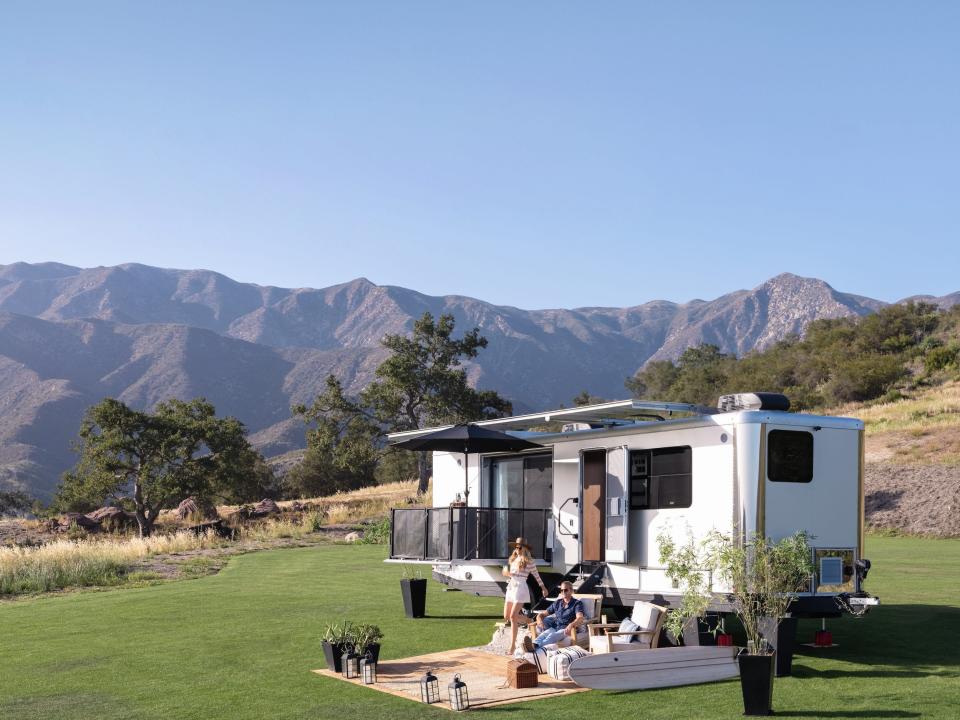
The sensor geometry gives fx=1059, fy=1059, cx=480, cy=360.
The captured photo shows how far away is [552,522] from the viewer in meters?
15.3

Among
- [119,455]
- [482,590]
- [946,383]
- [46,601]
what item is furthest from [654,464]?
[946,383]

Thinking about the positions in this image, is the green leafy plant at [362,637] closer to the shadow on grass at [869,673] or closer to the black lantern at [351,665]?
the black lantern at [351,665]

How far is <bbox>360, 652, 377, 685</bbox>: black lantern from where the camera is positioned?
11.1m

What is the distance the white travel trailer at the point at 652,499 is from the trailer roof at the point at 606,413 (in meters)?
0.03

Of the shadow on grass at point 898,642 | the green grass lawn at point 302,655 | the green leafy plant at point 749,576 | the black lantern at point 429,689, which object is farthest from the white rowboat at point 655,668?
the black lantern at point 429,689

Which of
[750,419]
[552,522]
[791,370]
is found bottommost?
[552,522]

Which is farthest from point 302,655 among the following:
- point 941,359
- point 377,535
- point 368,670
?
point 941,359

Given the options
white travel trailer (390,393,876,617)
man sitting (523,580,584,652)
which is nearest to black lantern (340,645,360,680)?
man sitting (523,580,584,652)

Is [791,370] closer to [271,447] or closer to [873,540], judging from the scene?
[873,540]

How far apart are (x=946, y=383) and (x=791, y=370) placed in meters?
17.9

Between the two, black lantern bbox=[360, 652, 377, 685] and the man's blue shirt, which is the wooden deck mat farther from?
the man's blue shirt

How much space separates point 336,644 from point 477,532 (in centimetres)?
429

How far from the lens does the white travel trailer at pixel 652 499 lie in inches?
474

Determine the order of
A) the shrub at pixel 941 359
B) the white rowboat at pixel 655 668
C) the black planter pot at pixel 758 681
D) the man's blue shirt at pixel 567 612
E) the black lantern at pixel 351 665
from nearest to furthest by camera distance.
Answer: the black planter pot at pixel 758 681 → the white rowboat at pixel 655 668 → the black lantern at pixel 351 665 → the man's blue shirt at pixel 567 612 → the shrub at pixel 941 359
